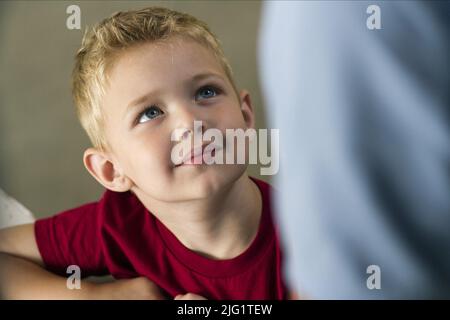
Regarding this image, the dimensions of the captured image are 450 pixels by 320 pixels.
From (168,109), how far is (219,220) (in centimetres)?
15

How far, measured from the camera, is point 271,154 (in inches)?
25.5

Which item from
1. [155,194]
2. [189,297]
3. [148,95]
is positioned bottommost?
[189,297]

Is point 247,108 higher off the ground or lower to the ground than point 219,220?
higher

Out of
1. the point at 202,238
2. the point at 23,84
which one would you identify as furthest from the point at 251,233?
the point at 23,84

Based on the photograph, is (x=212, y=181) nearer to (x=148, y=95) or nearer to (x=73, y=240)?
(x=148, y=95)

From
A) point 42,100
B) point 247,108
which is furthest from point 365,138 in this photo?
point 42,100

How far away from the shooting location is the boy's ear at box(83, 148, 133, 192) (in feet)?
2.22

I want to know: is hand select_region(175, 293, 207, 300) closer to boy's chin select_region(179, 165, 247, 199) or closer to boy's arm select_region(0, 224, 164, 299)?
boy's arm select_region(0, 224, 164, 299)

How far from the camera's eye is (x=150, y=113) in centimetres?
62

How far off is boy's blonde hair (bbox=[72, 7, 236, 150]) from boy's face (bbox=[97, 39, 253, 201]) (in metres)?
0.01

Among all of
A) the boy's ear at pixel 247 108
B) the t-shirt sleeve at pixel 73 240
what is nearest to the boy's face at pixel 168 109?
the boy's ear at pixel 247 108

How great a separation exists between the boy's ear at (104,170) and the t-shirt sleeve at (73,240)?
48mm

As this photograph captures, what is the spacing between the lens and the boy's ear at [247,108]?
648mm
